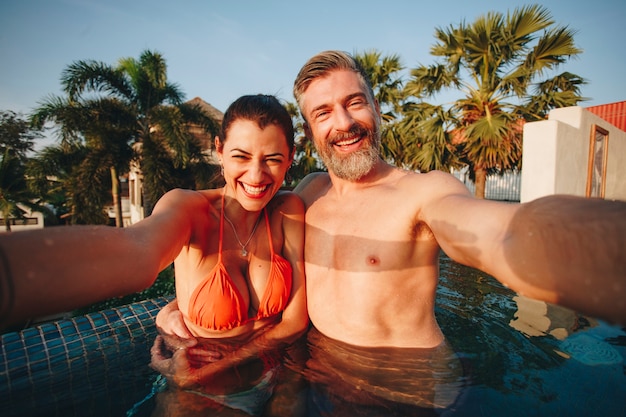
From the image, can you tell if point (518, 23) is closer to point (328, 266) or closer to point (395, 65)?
point (395, 65)

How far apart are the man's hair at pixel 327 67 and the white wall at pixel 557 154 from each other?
5715 millimetres

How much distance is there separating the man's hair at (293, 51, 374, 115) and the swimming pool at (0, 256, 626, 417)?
1940 millimetres

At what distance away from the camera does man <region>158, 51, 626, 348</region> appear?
92 centimetres

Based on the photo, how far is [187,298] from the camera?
1872 millimetres

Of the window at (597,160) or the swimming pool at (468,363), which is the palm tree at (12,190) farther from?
the window at (597,160)

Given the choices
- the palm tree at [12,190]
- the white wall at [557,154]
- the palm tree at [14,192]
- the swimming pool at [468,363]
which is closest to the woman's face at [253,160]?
the swimming pool at [468,363]

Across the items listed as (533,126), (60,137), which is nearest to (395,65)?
(533,126)

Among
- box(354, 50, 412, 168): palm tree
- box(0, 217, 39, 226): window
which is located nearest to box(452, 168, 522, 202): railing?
box(354, 50, 412, 168): palm tree

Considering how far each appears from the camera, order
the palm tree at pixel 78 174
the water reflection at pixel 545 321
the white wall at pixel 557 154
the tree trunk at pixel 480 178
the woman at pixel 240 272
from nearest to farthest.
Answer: the woman at pixel 240 272, the water reflection at pixel 545 321, the white wall at pixel 557 154, the tree trunk at pixel 480 178, the palm tree at pixel 78 174

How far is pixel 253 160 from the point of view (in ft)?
5.68

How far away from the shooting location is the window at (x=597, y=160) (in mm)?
7355

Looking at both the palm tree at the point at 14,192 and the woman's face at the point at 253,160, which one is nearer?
the woman's face at the point at 253,160

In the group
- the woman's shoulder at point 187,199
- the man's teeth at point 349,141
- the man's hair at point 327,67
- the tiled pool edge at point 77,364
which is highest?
the man's hair at point 327,67

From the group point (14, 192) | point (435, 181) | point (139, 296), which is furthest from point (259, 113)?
point (14, 192)
